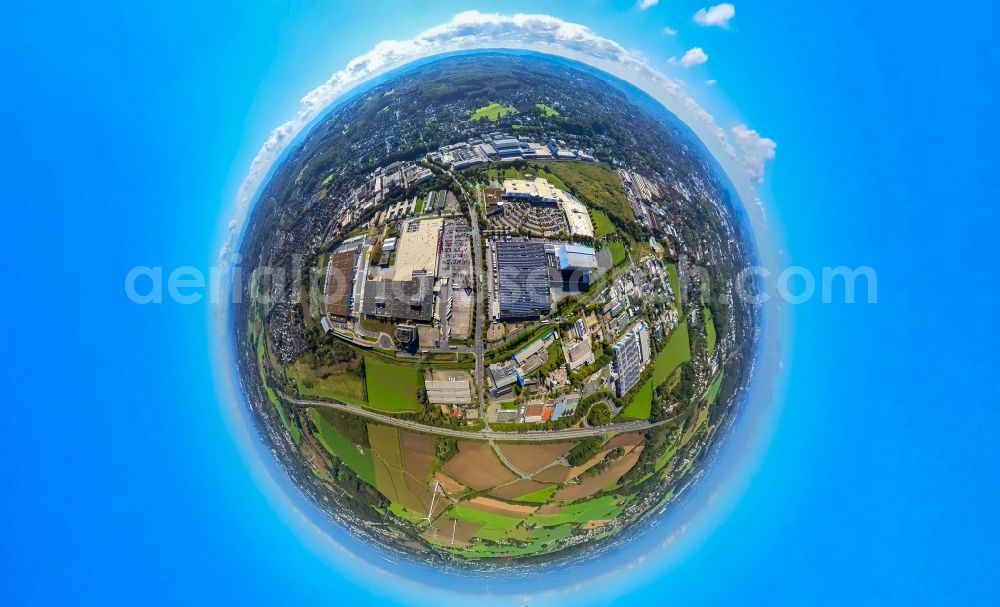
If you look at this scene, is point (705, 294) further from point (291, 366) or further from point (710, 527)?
point (291, 366)

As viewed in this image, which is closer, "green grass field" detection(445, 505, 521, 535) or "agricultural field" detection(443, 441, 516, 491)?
"agricultural field" detection(443, 441, 516, 491)

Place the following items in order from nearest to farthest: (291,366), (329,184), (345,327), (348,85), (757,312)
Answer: (345,327), (291,366), (329,184), (757,312), (348,85)

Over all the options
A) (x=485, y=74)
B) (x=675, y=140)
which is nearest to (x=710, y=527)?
(x=675, y=140)

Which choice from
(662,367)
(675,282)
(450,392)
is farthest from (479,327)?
(675,282)

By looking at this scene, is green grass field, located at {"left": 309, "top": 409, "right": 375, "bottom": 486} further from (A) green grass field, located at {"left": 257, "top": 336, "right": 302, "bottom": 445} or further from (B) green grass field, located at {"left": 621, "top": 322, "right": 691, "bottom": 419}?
(B) green grass field, located at {"left": 621, "top": 322, "right": 691, "bottom": 419}

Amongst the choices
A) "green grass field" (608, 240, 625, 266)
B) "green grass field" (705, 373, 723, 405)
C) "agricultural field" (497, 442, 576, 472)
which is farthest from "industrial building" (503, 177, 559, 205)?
"green grass field" (705, 373, 723, 405)

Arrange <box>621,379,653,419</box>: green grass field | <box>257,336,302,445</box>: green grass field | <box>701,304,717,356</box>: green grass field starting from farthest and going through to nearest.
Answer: <box>257,336,302,445</box>: green grass field, <box>701,304,717,356</box>: green grass field, <box>621,379,653,419</box>: green grass field
